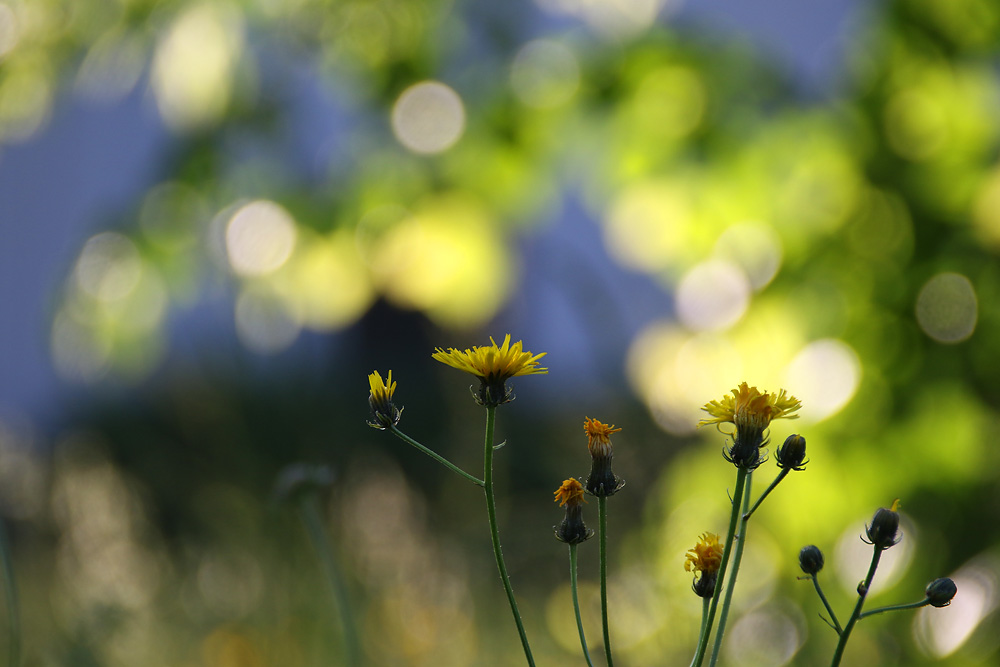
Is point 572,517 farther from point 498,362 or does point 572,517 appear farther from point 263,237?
point 263,237

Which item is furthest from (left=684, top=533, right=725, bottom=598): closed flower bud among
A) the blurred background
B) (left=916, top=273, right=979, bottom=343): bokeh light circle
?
(left=916, top=273, right=979, bottom=343): bokeh light circle

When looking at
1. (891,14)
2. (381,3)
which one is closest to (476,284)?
(381,3)

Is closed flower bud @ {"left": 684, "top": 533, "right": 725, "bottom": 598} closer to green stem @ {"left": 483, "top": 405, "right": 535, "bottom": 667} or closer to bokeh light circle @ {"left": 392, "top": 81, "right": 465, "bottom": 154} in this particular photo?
green stem @ {"left": 483, "top": 405, "right": 535, "bottom": 667}

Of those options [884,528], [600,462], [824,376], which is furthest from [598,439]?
[824,376]

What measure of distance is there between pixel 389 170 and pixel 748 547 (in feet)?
2.33

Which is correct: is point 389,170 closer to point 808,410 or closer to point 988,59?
point 808,410

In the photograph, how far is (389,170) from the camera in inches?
39.6

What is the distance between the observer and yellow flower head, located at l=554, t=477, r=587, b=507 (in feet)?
1.18

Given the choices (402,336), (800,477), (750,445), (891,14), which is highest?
(402,336)

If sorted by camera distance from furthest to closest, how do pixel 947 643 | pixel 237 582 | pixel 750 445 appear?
pixel 237 582 < pixel 947 643 < pixel 750 445

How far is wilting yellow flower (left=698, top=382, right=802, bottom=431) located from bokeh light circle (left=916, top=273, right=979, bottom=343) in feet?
2.39

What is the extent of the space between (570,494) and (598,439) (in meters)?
0.03

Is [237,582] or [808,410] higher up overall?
[237,582]

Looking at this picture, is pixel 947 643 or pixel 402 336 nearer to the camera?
pixel 947 643
